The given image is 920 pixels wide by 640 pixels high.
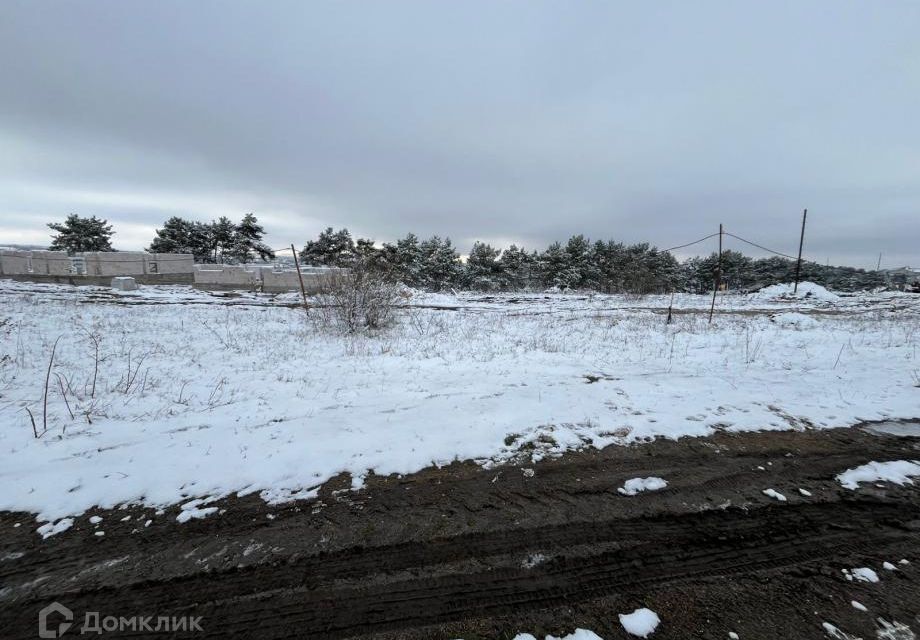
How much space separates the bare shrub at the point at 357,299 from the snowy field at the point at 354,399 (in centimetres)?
143

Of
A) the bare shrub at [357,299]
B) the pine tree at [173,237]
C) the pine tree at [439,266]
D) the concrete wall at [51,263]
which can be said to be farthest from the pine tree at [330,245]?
the bare shrub at [357,299]

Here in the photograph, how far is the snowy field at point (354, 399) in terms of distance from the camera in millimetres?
3613

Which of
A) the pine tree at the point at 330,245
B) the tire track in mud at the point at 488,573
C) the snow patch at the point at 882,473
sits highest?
the pine tree at the point at 330,245

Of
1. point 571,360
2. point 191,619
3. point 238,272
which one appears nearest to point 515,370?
point 571,360

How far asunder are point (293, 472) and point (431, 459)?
141 cm

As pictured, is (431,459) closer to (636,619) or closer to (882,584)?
(636,619)

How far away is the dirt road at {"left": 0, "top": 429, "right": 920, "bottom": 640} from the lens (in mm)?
2004

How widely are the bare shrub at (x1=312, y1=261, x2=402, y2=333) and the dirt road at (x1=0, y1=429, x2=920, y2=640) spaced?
9.08 m

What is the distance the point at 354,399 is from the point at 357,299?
22.7ft

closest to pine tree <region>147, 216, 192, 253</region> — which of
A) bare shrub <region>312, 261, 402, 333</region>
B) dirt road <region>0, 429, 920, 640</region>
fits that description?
bare shrub <region>312, 261, 402, 333</region>

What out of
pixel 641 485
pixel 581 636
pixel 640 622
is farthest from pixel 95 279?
pixel 640 622

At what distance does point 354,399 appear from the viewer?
5586 mm

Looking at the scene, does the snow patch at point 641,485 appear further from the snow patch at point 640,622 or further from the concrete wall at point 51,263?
the concrete wall at point 51,263

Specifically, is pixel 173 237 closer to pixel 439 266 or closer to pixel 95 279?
pixel 95 279
